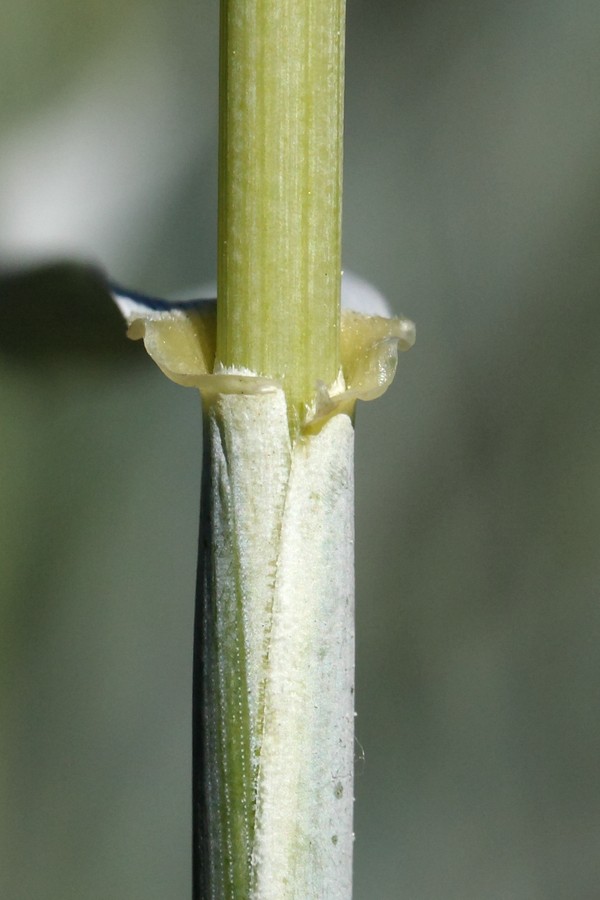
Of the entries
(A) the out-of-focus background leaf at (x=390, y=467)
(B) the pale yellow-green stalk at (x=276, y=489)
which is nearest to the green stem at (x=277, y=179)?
(B) the pale yellow-green stalk at (x=276, y=489)

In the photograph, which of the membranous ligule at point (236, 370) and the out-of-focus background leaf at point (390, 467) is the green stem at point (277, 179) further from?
the out-of-focus background leaf at point (390, 467)

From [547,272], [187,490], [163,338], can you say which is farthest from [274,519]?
[547,272]

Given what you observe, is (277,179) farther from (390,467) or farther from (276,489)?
(390,467)

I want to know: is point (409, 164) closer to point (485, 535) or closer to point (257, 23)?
point (485, 535)

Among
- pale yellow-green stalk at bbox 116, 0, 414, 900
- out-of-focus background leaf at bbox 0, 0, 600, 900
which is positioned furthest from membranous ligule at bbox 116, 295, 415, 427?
out-of-focus background leaf at bbox 0, 0, 600, 900

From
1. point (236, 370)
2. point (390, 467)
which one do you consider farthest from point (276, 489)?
point (390, 467)
